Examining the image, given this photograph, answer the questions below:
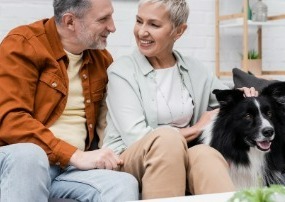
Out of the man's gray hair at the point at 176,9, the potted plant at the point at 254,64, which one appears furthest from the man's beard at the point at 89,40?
the potted plant at the point at 254,64

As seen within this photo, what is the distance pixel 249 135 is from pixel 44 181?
838 mm

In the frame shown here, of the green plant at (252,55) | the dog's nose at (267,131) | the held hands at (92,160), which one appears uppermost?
the held hands at (92,160)

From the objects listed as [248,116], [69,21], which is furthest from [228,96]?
[69,21]

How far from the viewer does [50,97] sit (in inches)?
70.9

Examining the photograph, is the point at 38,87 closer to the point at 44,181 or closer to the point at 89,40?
the point at 89,40

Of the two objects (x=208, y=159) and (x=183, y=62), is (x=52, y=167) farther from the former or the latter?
(x=183, y=62)

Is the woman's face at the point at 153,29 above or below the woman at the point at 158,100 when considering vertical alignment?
above

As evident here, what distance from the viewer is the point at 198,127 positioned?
193cm

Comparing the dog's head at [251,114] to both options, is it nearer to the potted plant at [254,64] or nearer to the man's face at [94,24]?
the man's face at [94,24]

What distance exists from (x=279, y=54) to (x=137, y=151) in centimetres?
235

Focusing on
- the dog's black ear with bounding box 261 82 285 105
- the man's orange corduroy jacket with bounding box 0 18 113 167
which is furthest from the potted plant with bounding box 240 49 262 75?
the man's orange corduroy jacket with bounding box 0 18 113 167

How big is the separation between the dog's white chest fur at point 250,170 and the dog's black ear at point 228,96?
213 mm

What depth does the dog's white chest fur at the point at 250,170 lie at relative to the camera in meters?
1.91

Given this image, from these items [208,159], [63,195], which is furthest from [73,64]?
[208,159]
